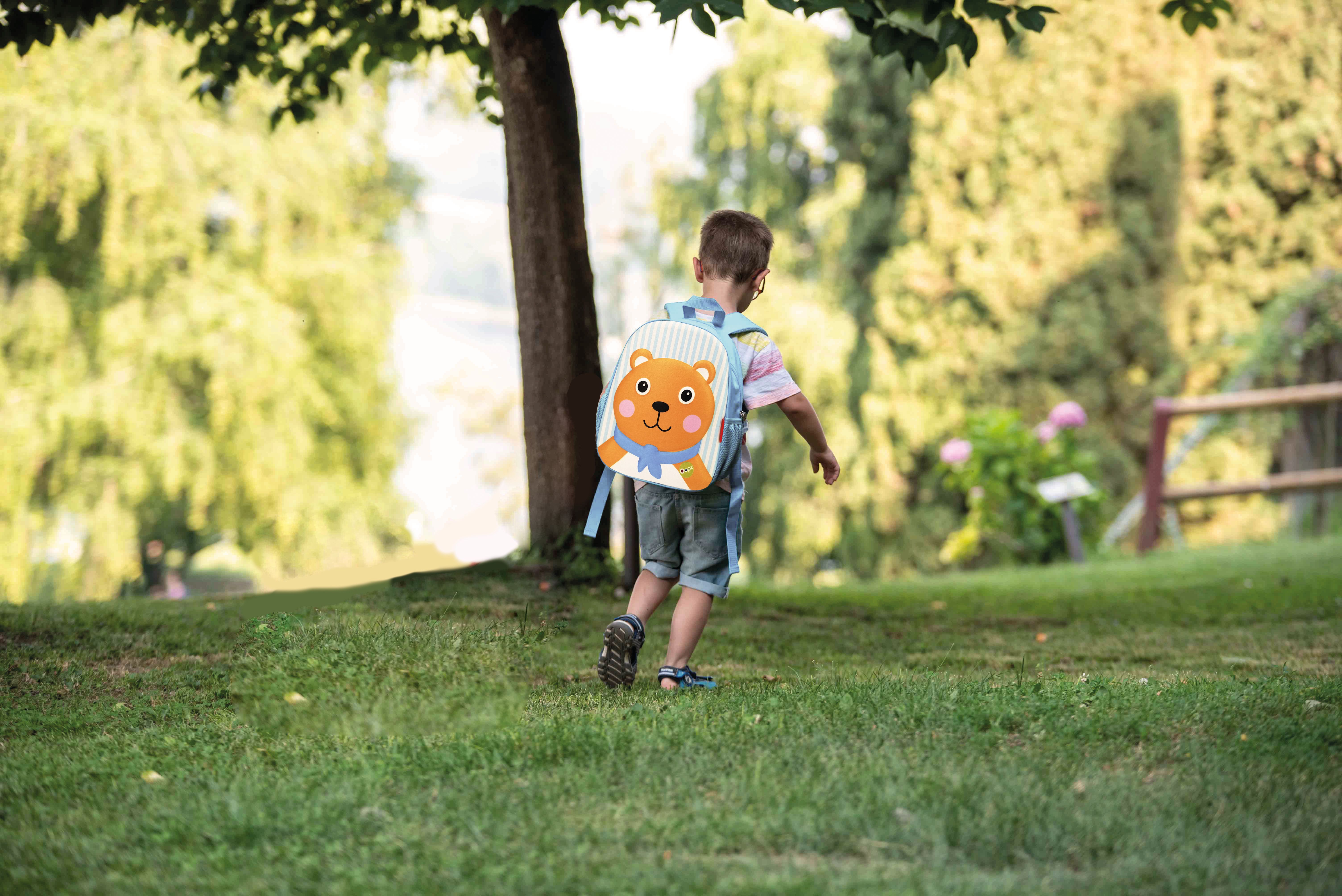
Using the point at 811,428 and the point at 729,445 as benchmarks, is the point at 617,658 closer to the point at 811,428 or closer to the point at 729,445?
the point at 729,445

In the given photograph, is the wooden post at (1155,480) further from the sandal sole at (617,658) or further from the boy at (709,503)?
the sandal sole at (617,658)

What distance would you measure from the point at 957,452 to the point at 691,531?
7987mm

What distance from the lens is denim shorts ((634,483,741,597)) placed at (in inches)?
146

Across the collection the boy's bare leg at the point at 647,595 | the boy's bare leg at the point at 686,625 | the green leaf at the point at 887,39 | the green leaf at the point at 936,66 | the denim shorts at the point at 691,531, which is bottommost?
the boy's bare leg at the point at 686,625

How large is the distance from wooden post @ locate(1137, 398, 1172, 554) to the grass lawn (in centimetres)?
624

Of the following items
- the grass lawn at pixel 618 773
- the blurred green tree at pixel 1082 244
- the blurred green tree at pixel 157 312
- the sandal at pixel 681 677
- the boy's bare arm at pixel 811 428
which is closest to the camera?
the grass lawn at pixel 618 773

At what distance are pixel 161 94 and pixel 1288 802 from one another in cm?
1335

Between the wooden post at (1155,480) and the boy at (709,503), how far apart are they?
7.56 metres

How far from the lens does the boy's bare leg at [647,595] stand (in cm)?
372

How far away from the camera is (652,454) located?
360 centimetres

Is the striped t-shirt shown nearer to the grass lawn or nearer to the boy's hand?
the boy's hand

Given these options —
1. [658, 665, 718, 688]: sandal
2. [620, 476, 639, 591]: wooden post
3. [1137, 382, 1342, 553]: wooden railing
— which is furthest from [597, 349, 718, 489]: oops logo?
[1137, 382, 1342, 553]: wooden railing

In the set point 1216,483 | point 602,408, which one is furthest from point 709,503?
point 1216,483

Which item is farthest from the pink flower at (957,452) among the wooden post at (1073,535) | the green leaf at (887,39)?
the green leaf at (887,39)
